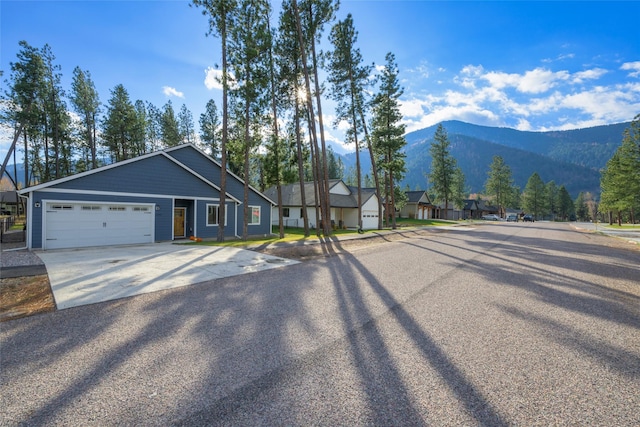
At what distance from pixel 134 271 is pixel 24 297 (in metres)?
2.45

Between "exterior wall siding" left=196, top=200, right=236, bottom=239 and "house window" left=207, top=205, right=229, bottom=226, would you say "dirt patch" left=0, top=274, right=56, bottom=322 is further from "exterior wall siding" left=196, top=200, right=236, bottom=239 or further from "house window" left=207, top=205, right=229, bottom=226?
Result: "house window" left=207, top=205, right=229, bottom=226

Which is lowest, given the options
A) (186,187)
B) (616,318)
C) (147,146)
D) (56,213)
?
(616,318)

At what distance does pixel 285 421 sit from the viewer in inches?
90.2

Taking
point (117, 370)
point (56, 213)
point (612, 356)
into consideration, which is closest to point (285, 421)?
point (117, 370)

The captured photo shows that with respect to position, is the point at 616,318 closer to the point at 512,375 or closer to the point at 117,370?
the point at 512,375

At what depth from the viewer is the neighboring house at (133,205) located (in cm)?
1298

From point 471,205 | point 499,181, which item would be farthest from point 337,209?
point 471,205

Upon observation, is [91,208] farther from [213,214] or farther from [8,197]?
[8,197]

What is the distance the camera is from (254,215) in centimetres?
2189

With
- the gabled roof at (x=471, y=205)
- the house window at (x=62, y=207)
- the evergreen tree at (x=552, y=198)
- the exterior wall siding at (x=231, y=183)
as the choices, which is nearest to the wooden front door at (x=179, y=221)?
the exterior wall siding at (x=231, y=183)

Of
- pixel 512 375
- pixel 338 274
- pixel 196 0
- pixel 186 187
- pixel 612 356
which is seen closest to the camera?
pixel 512 375

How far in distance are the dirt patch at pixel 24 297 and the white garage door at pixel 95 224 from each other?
23.3 feet

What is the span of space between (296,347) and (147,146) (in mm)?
45008

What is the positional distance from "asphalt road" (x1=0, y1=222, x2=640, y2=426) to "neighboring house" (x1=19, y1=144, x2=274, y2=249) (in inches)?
443
